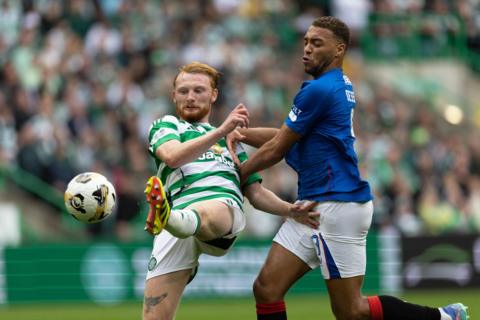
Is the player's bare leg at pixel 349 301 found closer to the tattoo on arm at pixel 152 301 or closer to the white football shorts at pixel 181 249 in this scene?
the white football shorts at pixel 181 249

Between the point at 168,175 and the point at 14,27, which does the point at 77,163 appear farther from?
the point at 168,175

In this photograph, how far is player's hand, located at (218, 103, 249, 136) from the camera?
752 centimetres

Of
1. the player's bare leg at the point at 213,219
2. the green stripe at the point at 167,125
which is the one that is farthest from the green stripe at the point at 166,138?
the player's bare leg at the point at 213,219

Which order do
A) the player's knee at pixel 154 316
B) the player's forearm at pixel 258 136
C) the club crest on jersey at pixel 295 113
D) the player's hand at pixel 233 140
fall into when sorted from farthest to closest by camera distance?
the player's forearm at pixel 258 136 → the player's hand at pixel 233 140 → the club crest on jersey at pixel 295 113 → the player's knee at pixel 154 316

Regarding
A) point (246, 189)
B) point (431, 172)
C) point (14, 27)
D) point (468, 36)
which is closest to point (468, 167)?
point (431, 172)

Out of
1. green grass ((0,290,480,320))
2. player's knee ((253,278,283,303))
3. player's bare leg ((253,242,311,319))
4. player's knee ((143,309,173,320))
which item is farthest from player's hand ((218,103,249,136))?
green grass ((0,290,480,320))

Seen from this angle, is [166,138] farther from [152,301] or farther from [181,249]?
[152,301]

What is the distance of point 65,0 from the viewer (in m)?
19.4

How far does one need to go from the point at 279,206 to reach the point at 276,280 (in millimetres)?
563

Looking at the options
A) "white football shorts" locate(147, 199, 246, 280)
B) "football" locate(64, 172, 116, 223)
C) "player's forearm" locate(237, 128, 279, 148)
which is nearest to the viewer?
"football" locate(64, 172, 116, 223)

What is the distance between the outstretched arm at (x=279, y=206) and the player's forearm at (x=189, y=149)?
811 millimetres

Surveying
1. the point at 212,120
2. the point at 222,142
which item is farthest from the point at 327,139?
the point at 212,120

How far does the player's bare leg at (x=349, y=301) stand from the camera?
25.9 ft

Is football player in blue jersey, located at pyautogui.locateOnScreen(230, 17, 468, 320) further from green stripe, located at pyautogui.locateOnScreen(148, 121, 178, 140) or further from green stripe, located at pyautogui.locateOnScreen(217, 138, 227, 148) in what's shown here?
green stripe, located at pyautogui.locateOnScreen(148, 121, 178, 140)
